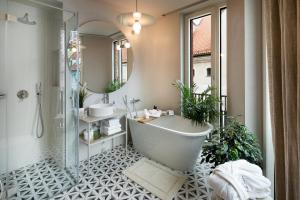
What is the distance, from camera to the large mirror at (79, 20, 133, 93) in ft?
8.93

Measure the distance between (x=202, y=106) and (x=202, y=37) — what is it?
1315 millimetres

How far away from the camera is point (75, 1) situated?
2551mm

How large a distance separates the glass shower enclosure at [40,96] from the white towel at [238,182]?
1809 mm

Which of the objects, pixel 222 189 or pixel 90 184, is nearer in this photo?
pixel 222 189

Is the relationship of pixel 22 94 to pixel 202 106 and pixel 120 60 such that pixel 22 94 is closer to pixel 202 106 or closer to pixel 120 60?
pixel 120 60

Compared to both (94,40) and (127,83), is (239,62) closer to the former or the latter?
(127,83)

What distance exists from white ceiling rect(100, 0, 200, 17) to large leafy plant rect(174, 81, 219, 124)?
4.92 feet

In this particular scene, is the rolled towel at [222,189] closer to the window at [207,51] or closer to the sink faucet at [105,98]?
the window at [207,51]

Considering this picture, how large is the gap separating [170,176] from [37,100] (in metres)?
2.16

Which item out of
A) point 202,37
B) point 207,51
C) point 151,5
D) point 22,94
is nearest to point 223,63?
point 207,51

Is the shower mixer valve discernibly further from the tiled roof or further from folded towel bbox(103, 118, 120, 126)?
the tiled roof

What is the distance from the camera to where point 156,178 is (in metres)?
2.29

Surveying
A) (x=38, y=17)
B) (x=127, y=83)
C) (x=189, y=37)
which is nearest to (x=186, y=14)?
(x=189, y=37)

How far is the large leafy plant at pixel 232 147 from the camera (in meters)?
1.85
